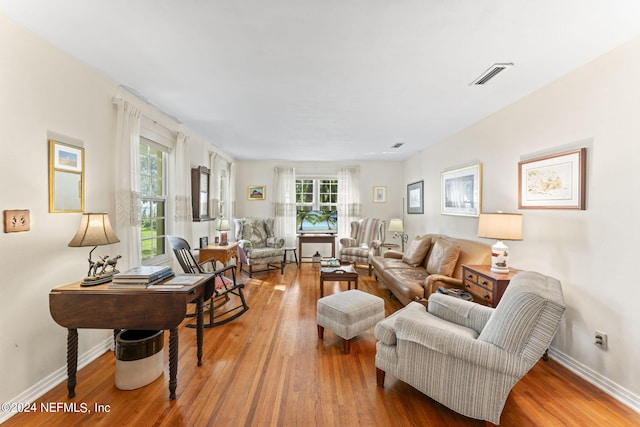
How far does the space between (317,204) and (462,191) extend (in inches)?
135

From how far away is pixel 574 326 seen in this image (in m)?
2.17

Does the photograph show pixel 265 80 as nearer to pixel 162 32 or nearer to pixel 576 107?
pixel 162 32

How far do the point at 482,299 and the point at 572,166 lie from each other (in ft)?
4.37

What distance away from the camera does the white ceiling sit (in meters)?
1.49

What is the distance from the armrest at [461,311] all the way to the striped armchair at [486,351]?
0.34 meters

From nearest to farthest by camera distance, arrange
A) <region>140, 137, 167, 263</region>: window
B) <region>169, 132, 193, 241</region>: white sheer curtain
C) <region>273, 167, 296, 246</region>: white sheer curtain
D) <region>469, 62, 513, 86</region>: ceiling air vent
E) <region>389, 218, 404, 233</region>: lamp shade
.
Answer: <region>469, 62, 513, 86</region>: ceiling air vent → <region>140, 137, 167, 263</region>: window → <region>169, 132, 193, 241</region>: white sheer curtain → <region>389, 218, 404, 233</region>: lamp shade → <region>273, 167, 296, 246</region>: white sheer curtain

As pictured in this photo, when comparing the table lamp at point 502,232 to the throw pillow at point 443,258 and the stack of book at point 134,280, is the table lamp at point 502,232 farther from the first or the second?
the stack of book at point 134,280

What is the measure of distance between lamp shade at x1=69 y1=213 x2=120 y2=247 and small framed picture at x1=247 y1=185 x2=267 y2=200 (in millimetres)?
4327

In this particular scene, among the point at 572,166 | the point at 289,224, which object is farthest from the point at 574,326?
the point at 289,224

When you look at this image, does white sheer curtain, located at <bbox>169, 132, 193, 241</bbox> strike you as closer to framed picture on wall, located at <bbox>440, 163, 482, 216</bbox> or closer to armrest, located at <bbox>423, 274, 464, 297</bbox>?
armrest, located at <bbox>423, 274, 464, 297</bbox>

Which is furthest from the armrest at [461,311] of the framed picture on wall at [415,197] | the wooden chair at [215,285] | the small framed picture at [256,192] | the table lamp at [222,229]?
the small framed picture at [256,192]

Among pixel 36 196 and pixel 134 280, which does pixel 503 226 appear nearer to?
pixel 134 280

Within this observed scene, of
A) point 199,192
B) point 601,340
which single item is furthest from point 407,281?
point 199,192

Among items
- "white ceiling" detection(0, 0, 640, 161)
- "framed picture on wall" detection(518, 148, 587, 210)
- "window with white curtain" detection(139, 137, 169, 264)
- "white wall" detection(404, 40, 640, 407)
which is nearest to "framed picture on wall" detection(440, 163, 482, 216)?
"white wall" detection(404, 40, 640, 407)
